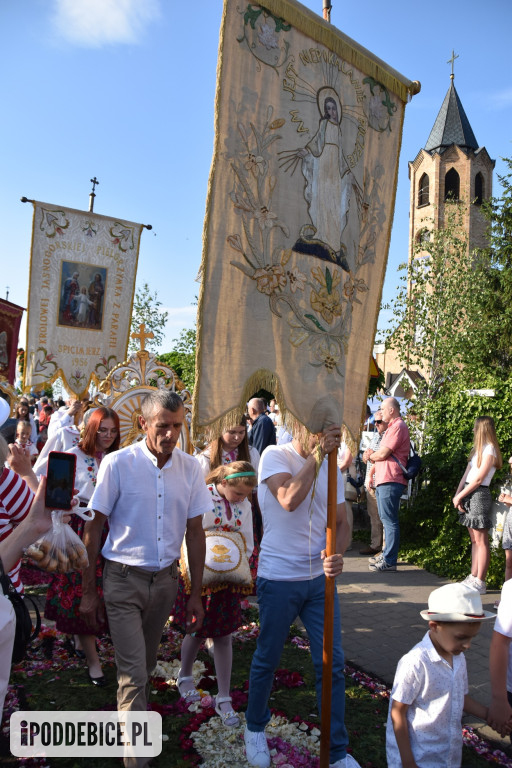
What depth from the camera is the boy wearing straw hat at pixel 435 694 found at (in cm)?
250

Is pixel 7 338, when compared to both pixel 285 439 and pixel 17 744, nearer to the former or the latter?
pixel 285 439

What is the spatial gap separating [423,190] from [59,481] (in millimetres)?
50405

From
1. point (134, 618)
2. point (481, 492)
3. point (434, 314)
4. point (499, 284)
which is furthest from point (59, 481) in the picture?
point (499, 284)

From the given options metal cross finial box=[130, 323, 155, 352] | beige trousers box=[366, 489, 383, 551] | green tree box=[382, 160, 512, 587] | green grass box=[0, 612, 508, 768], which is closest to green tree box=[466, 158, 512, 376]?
green tree box=[382, 160, 512, 587]

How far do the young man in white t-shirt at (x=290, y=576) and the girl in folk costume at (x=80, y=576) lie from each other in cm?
138

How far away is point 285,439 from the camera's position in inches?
255

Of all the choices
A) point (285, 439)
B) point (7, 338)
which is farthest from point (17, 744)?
point (7, 338)

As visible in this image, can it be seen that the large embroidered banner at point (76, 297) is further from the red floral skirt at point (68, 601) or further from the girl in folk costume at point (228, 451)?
the red floral skirt at point (68, 601)

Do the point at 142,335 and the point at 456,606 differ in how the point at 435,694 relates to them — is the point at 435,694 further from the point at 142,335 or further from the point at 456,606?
the point at 142,335

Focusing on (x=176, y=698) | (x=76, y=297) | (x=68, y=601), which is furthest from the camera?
(x=76, y=297)

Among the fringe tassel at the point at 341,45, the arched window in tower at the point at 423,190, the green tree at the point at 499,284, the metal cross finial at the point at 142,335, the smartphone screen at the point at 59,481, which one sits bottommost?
the smartphone screen at the point at 59,481

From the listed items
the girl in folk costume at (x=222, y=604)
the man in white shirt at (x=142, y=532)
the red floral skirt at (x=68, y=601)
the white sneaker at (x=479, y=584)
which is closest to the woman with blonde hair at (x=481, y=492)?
the white sneaker at (x=479, y=584)

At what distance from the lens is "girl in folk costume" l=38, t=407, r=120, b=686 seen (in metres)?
4.20

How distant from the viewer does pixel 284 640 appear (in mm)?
3154
